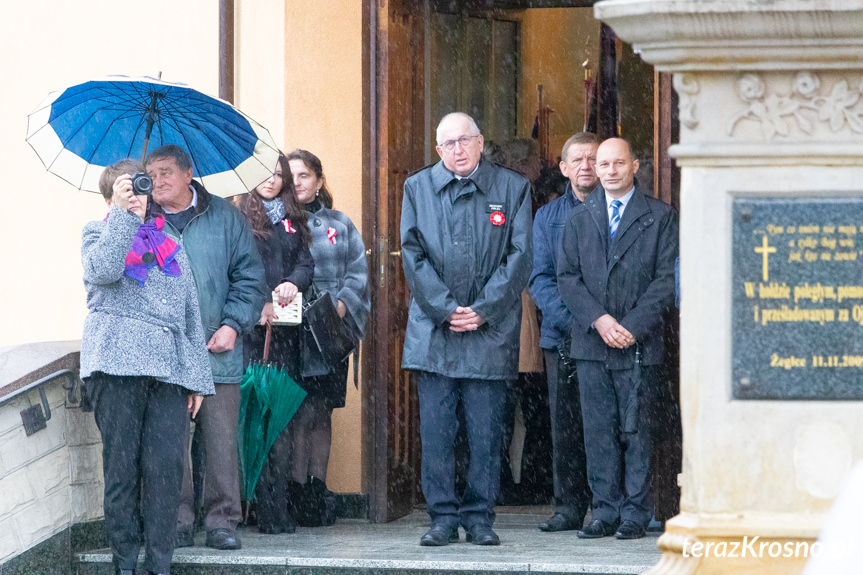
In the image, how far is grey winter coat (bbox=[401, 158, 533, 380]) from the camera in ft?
20.5

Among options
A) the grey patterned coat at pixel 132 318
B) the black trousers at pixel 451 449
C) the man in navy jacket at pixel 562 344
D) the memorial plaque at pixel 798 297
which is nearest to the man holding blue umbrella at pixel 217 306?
the grey patterned coat at pixel 132 318

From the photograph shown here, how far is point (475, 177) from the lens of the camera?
6.42m

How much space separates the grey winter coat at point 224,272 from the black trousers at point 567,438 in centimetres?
157

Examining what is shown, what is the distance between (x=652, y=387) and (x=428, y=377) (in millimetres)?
1073

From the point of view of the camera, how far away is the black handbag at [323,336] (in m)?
6.82

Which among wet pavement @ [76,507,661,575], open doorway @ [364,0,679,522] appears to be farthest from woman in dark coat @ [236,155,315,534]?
open doorway @ [364,0,679,522]

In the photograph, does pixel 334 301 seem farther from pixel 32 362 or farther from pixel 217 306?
pixel 32 362

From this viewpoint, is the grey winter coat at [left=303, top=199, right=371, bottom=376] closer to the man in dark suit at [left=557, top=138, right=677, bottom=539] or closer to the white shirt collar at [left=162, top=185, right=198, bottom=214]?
the white shirt collar at [left=162, top=185, right=198, bottom=214]

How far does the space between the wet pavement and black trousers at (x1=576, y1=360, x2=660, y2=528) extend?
0.17 m

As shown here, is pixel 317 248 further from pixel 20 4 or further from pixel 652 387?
pixel 20 4

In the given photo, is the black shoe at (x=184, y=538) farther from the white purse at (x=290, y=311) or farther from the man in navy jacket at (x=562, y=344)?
the man in navy jacket at (x=562, y=344)

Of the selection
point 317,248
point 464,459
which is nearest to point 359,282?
point 317,248

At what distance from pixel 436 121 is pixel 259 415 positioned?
2.53 m

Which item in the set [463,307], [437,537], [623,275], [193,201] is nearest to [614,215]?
[623,275]
